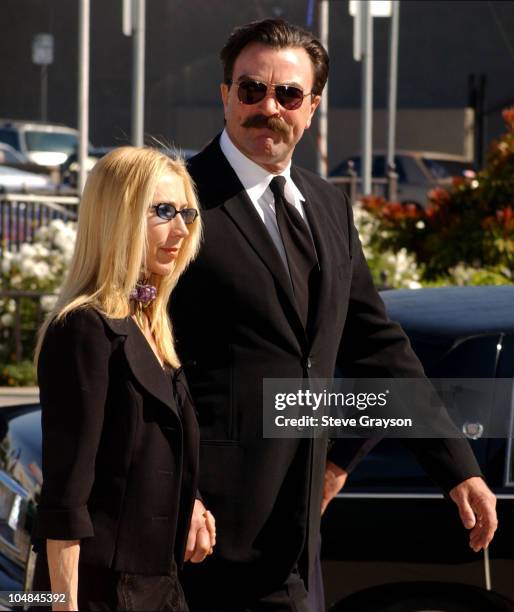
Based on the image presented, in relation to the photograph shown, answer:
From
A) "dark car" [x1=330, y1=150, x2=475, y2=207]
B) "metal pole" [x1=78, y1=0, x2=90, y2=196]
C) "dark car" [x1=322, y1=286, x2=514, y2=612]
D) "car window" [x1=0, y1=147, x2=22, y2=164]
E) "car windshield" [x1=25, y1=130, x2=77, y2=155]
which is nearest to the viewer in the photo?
"dark car" [x1=322, y1=286, x2=514, y2=612]

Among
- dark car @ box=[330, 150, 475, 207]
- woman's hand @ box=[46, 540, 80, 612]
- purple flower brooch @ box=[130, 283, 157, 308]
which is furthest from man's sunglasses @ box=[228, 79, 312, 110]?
dark car @ box=[330, 150, 475, 207]

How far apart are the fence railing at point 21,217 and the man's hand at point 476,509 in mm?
9429

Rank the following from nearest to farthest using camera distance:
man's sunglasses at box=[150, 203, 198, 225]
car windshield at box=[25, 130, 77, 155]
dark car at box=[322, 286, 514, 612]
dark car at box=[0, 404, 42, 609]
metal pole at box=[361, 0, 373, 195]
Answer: man's sunglasses at box=[150, 203, 198, 225] → dark car at box=[322, 286, 514, 612] → dark car at box=[0, 404, 42, 609] → metal pole at box=[361, 0, 373, 195] → car windshield at box=[25, 130, 77, 155]

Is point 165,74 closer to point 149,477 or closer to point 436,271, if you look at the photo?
point 436,271

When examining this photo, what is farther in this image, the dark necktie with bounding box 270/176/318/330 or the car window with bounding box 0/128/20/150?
the car window with bounding box 0/128/20/150

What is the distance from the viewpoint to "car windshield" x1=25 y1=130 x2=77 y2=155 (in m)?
29.9

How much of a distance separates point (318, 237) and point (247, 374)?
0.39m

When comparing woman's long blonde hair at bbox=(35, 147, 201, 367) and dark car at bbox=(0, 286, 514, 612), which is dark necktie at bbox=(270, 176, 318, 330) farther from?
dark car at bbox=(0, 286, 514, 612)

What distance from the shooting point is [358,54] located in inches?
739

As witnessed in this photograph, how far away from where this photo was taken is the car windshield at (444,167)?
2850 centimetres

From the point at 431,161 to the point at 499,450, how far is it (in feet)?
82.5

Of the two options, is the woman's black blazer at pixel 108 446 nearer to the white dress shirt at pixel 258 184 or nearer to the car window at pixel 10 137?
the white dress shirt at pixel 258 184

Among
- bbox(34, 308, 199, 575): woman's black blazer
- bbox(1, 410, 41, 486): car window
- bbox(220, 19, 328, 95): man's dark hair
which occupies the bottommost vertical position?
bbox(1, 410, 41, 486): car window

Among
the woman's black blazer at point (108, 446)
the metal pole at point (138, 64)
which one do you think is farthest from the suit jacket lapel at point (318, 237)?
the metal pole at point (138, 64)
